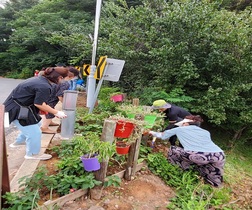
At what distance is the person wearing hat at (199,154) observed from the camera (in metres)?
3.72

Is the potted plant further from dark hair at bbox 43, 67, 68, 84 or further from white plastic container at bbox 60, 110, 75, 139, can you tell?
white plastic container at bbox 60, 110, 75, 139

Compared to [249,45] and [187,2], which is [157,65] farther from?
[249,45]

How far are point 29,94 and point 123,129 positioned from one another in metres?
1.41

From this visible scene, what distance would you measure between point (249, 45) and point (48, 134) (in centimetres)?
592

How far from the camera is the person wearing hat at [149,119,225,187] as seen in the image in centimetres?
372

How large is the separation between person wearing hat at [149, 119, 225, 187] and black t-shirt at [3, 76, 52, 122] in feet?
7.18

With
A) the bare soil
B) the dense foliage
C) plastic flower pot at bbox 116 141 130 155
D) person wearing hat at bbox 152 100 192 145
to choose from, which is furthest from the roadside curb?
the dense foliage

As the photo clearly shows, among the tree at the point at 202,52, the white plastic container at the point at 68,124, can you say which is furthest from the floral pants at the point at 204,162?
the tree at the point at 202,52

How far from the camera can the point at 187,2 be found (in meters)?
6.53

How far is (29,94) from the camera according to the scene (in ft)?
10.3

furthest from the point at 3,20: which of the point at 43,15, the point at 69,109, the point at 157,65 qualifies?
the point at 69,109

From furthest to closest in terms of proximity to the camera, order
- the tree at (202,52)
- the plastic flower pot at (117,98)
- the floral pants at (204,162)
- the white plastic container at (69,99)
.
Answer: the tree at (202,52)
the plastic flower pot at (117,98)
the white plastic container at (69,99)
the floral pants at (204,162)

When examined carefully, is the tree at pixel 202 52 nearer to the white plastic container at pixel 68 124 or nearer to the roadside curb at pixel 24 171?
the white plastic container at pixel 68 124

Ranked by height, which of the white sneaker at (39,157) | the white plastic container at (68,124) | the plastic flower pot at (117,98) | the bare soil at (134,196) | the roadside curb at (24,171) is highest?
the plastic flower pot at (117,98)
